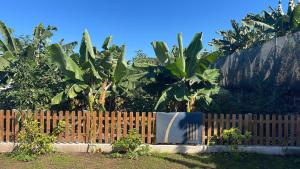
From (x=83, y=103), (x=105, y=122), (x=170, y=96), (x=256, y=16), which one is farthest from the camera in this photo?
(x=256, y=16)

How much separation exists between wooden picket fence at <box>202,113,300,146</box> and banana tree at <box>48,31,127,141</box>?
327 centimetres

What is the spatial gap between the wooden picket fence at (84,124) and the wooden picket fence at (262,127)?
1.80 metres

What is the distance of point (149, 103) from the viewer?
12.9 metres

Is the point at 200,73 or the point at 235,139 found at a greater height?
the point at 200,73

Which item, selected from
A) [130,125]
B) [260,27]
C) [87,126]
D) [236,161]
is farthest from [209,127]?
[260,27]

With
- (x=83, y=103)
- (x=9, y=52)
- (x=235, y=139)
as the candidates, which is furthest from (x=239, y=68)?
(x=9, y=52)

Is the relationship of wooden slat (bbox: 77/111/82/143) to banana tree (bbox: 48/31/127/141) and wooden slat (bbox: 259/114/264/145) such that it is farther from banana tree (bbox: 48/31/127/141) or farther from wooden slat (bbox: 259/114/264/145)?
wooden slat (bbox: 259/114/264/145)

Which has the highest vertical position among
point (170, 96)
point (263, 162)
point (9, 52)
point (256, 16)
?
point (256, 16)

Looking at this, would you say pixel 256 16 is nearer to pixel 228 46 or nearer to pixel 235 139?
pixel 228 46

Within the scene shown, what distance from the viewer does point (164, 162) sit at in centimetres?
887

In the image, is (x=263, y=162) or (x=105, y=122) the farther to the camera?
(x=105, y=122)

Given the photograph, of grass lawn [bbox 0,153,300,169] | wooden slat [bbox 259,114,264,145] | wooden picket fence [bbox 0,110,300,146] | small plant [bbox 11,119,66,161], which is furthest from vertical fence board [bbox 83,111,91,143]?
wooden slat [bbox 259,114,264,145]

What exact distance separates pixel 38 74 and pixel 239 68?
25.6 feet

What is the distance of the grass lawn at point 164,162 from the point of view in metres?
8.47
